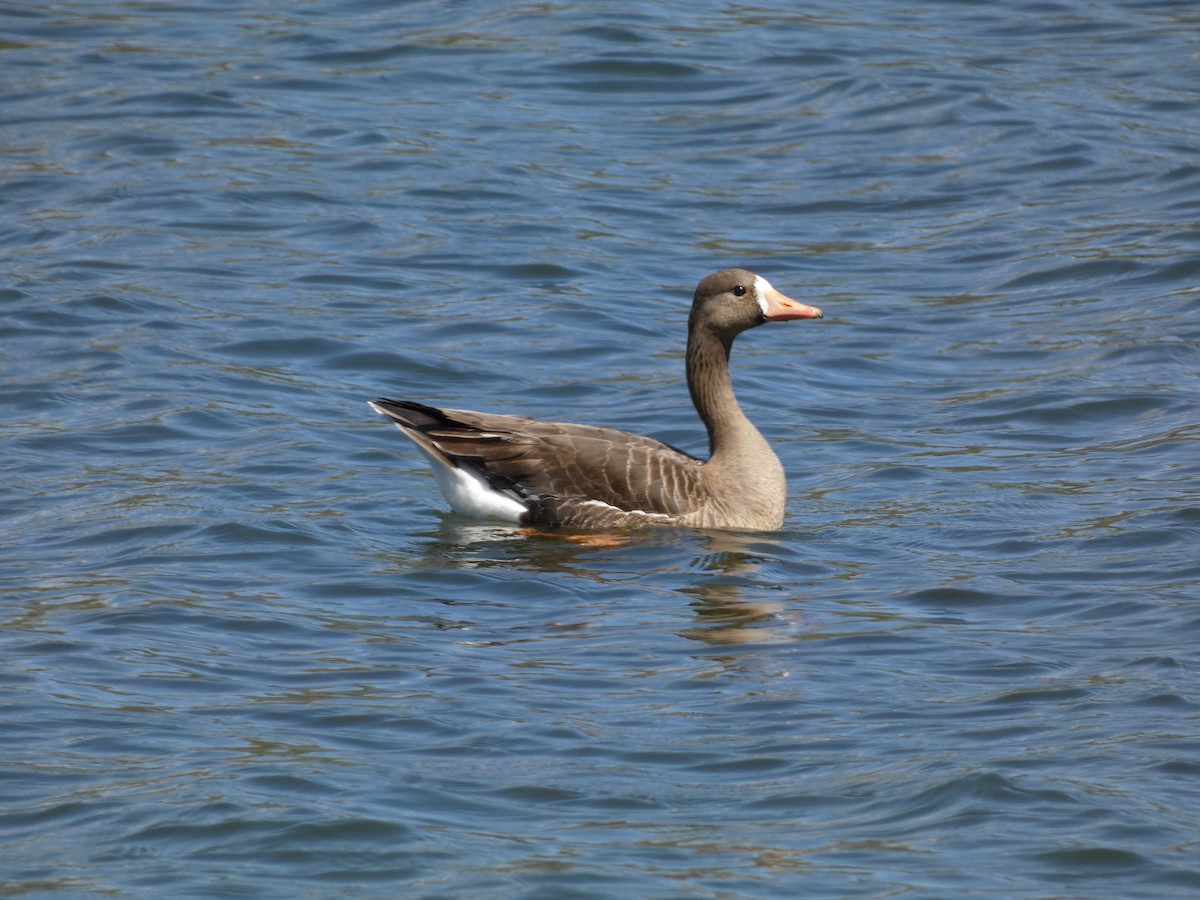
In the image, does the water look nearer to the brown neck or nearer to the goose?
the goose

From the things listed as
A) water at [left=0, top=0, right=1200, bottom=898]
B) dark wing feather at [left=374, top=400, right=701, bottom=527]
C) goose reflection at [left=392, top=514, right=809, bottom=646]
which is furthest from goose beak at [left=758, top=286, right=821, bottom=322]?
goose reflection at [left=392, top=514, right=809, bottom=646]

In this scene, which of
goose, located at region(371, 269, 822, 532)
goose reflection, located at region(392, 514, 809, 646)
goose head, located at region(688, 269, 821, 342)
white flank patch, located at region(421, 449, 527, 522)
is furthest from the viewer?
goose head, located at region(688, 269, 821, 342)

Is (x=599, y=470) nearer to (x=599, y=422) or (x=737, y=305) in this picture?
(x=737, y=305)

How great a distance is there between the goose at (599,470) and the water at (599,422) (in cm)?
21

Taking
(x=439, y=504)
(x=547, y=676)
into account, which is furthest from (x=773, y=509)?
(x=547, y=676)

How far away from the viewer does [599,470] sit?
440 inches

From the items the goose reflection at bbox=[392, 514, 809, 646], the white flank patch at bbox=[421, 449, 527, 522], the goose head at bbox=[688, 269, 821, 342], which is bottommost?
the goose reflection at bbox=[392, 514, 809, 646]

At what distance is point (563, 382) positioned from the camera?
1391 centimetres

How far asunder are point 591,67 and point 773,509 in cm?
1167

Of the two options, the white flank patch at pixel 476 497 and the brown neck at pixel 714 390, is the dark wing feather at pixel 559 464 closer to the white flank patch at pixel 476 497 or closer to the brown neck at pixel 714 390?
the white flank patch at pixel 476 497

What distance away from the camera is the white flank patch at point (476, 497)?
11273mm

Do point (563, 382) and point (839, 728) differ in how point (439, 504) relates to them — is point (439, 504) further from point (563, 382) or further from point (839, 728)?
point (839, 728)

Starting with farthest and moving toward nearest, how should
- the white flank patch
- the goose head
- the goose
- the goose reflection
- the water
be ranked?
the goose head
the white flank patch
the goose
the goose reflection
the water

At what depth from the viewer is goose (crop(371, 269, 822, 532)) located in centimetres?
1116
